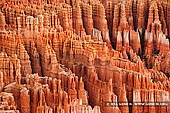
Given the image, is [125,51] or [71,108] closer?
[71,108]

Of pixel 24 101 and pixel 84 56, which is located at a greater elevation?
pixel 84 56

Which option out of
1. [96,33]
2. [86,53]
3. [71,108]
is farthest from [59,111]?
[96,33]

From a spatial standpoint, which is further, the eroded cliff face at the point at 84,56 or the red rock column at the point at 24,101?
the eroded cliff face at the point at 84,56

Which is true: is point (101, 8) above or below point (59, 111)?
above

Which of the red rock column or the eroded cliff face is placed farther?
the eroded cliff face

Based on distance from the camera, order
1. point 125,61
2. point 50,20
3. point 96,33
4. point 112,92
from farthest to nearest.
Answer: point 96,33
point 50,20
point 125,61
point 112,92

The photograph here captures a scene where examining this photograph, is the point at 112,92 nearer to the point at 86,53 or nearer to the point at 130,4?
the point at 86,53

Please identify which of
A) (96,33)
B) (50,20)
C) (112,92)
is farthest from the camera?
(96,33)

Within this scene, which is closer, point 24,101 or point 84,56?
point 24,101
